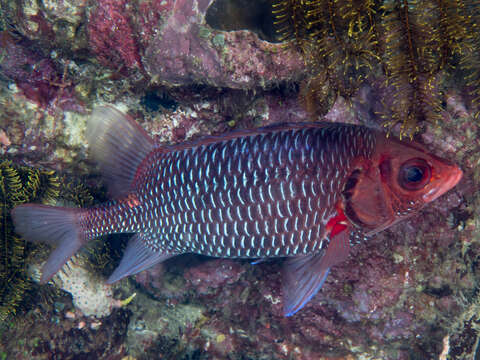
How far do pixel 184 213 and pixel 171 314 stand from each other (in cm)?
263

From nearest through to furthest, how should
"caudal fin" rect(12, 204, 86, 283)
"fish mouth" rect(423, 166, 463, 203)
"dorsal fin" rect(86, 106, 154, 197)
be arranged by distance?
"fish mouth" rect(423, 166, 463, 203)
"caudal fin" rect(12, 204, 86, 283)
"dorsal fin" rect(86, 106, 154, 197)

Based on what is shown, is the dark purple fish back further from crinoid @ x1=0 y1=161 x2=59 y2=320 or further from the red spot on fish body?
crinoid @ x1=0 y1=161 x2=59 y2=320

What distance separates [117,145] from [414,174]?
2.89 metres

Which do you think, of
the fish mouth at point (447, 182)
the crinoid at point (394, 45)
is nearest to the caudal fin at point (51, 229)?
the crinoid at point (394, 45)

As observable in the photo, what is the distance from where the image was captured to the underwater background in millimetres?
2838

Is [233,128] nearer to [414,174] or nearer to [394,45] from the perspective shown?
[394,45]

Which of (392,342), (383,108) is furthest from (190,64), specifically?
(392,342)

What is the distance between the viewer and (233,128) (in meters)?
3.76

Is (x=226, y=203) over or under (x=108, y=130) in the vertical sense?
under

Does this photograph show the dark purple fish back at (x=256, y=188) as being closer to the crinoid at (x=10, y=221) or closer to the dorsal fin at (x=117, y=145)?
the dorsal fin at (x=117, y=145)

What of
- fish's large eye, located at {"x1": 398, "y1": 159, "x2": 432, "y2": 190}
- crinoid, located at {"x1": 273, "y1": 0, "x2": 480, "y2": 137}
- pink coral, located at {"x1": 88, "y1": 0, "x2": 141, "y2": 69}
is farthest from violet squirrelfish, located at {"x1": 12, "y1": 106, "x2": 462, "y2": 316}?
pink coral, located at {"x1": 88, "y1": 0, "x2": 141, "y2": 69}

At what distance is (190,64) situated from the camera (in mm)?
3113

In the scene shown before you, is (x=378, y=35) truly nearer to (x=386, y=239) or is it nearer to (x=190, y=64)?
(x=190, y=64)

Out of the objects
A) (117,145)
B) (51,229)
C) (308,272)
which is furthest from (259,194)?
(51,229)
